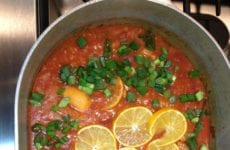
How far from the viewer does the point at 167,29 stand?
50.9 inches

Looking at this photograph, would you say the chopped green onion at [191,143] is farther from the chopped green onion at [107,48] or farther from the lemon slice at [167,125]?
the chopped green onion at [107,48]

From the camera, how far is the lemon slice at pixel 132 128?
1.23m

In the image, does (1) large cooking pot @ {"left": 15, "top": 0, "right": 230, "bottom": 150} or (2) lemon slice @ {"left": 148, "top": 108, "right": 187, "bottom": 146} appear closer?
(1) large cooking pot @ {"left": 15, "top": 0, "right": 230, "bottom": 150}

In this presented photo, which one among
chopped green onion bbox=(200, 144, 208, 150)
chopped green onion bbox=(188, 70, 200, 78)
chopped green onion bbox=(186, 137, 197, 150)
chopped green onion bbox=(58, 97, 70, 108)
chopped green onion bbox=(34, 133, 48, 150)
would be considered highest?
chopped green onion bbox=(188, 70, 200, 78)

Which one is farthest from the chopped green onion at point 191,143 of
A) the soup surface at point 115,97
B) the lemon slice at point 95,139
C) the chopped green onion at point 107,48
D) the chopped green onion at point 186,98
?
the chopped green onion at point 107,48

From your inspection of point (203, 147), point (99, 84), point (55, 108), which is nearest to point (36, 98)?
point (55, 108)

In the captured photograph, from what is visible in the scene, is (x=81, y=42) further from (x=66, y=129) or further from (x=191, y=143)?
(x=191, y=143)

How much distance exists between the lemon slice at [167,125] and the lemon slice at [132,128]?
0.8 inches

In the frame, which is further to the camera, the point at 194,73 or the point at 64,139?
the point at 194,73

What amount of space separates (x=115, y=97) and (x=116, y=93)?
0.01 m

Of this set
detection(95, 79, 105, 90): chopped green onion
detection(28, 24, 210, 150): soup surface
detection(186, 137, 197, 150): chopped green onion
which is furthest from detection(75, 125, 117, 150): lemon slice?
detection(186, 137, 197, 150): chopped green onion

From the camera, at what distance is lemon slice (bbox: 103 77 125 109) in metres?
1.25

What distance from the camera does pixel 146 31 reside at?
1318mm

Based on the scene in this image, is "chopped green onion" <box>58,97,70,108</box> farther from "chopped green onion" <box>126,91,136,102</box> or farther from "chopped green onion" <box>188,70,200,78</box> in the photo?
"chopped green onion" <box>188,70,200,78</box>
